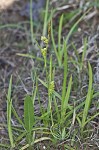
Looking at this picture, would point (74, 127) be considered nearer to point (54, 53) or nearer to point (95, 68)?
point (95, 68)

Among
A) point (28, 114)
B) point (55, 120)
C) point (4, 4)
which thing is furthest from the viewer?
point (4, 4)

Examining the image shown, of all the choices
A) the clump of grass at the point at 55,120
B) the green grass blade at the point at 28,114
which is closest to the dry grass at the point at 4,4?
the clump of grass at the point at 55,120

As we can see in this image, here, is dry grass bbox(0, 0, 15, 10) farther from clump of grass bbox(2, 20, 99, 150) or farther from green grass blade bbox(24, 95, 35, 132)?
green grass blade bbox(24, 95, 35, 132)

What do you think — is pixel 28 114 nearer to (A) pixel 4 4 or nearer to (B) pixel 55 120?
(B) pixel 55 120

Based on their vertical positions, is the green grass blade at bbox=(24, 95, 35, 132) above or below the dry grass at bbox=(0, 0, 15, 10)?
below

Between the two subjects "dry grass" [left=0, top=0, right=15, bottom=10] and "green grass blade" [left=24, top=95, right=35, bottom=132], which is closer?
"green grass blade" [left=24, top=95, right=35, bottom=132]

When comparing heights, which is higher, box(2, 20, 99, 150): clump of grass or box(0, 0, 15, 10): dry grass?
box(0, 0, 15, 10): dry grass

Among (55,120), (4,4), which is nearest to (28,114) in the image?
(55,120)

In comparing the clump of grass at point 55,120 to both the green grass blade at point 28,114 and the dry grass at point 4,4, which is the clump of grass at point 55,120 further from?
the dry grass at point 4,4

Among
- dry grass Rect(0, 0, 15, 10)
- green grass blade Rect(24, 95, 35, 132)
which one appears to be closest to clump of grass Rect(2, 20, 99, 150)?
green grass blade Rect(24, 95, 35, 132)

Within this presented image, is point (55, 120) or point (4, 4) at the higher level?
point (4, 4)

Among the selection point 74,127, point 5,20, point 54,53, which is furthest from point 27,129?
point 5,20
